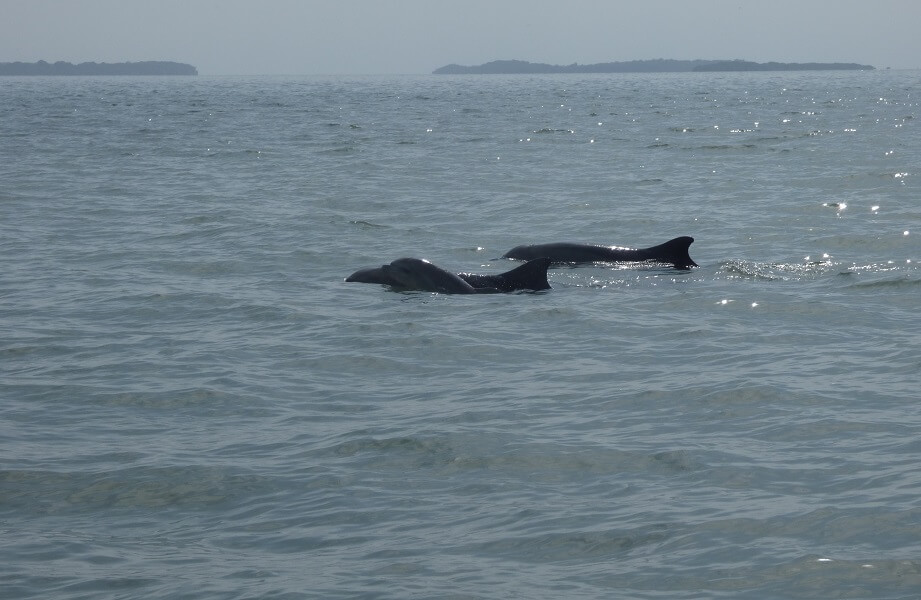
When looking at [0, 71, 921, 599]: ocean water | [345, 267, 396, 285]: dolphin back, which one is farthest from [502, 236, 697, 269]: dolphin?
[345, 267, 396, 285]: dolphin back

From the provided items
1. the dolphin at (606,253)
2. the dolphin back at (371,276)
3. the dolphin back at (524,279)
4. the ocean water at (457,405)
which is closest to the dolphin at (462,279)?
the dolphin back at (524,279)

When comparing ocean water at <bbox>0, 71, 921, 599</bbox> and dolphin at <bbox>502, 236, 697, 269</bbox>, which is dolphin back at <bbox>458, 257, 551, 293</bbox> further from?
dolphin at <bbox>502, 236, 697, 269</bbox>

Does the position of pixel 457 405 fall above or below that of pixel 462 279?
below

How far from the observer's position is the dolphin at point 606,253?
16.9m

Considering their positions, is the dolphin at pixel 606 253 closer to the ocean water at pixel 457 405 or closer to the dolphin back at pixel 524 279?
the ocean water at pixel 457 405

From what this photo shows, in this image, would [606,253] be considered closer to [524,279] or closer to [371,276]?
[524,279]

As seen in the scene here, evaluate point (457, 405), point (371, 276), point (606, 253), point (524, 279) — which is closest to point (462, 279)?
point (524, 279)

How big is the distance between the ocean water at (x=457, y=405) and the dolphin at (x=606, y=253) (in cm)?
30

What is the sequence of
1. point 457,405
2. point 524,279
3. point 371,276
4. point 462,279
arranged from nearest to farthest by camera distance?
point 457,405, point 524,279, point 462,279, point 371,276

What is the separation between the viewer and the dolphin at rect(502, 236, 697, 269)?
1692 centimetres

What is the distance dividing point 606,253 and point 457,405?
7.37 metres

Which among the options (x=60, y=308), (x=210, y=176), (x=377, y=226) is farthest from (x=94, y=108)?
(x=60, y=308)

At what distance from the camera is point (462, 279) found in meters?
15.7

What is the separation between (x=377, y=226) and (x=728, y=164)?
14063 mm
